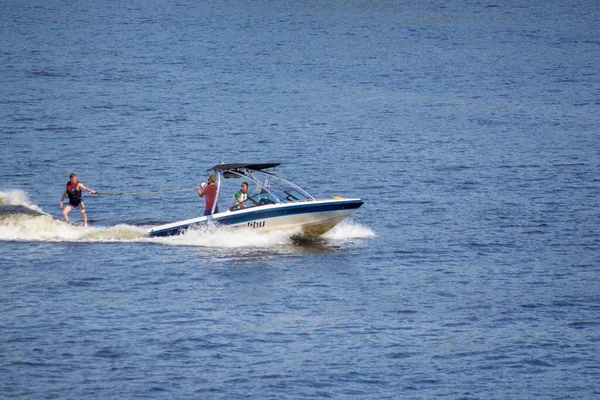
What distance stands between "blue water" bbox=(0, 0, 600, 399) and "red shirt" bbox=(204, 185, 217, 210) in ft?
2.98

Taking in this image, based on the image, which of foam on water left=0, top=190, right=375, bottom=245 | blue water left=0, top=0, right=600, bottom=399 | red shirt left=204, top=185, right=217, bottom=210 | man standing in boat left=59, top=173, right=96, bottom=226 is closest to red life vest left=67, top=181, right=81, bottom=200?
man standing in boat left=59, top=173, right=96, bottom=226

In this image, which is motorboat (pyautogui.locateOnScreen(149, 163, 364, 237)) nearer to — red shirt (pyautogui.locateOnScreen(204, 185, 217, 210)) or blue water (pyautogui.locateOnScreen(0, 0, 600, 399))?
red shirt (pyautogui.locateOnScreen(204, 185, 217, 210))

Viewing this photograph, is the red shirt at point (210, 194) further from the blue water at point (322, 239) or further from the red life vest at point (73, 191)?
the red life vest at point (73, 191)

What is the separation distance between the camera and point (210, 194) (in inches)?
1326

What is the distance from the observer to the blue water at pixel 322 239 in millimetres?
24672

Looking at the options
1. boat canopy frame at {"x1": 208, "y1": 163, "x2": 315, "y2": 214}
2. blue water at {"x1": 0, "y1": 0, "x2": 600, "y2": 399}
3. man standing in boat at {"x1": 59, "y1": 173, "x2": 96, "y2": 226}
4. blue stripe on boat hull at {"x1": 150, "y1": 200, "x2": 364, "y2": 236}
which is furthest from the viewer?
man standing in boat at {"x1": 59, "y1": 173, "x2": 96, "y2": 226}

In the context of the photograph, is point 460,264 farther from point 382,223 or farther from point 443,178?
point 443,178

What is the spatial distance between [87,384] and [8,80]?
172ft

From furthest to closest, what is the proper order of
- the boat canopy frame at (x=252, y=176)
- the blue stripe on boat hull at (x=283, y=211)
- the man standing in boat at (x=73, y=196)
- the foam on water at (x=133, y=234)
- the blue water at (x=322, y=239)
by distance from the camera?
the man standing in boat at (x=73, y=196)
the foam on water at (x=133, y=234)
the boat canopy frame at (x=252, y=176)
the blue stripe on boat hull at (x=283, y=211)
the blue water at (x=322, y=239)

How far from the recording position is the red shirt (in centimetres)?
3356

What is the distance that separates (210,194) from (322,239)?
4.20 m

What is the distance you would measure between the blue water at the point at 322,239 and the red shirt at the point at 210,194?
909 mm

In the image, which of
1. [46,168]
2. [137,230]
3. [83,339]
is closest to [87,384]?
[83,339]

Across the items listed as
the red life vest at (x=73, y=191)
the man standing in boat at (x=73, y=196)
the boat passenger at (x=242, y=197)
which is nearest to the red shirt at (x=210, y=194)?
the boat passenger at (x=242, y=197)
